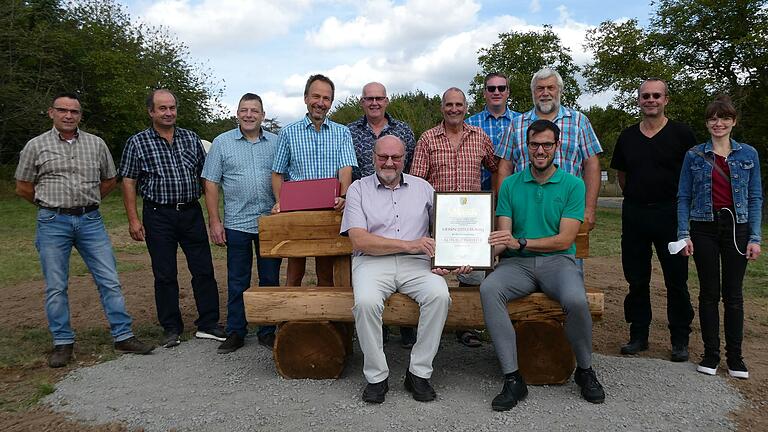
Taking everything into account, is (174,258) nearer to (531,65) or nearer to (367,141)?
(367,141)

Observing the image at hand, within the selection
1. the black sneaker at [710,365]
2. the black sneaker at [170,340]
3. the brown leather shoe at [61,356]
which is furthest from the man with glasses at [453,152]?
the brown leather shoe at [61,356]

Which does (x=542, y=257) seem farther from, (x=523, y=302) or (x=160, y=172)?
(x=160, y=172)

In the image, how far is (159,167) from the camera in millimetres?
Result: 5523

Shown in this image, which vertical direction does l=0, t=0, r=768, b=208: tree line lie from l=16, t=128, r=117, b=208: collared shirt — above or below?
above

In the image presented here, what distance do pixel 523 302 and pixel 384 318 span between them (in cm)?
105

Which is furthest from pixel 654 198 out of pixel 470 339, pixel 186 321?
pixel 186 321

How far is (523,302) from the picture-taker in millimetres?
4457

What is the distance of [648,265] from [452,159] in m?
2.02

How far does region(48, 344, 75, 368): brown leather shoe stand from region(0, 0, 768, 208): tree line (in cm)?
Result: 2110

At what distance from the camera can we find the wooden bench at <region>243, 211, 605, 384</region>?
4.48m

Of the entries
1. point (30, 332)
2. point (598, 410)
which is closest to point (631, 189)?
point (598, 410)

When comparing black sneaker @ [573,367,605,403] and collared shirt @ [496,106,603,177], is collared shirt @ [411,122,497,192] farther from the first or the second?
black sneaker @ [573,367,605,403]

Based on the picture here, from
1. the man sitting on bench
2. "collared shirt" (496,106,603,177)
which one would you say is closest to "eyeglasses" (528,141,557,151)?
Answer: "collared shirt" (496,106,603,177)

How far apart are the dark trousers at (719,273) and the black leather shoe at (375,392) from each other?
259 cm
